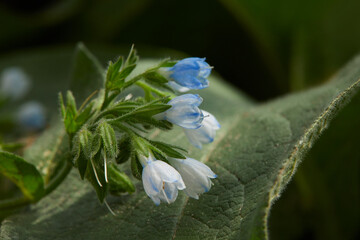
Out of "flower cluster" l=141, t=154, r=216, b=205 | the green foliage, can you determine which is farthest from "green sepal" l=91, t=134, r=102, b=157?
the green foliage

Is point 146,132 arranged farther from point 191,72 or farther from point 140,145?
point 191,72

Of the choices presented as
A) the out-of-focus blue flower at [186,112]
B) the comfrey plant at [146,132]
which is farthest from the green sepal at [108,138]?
the out-of-focus blue flower at [186,112]

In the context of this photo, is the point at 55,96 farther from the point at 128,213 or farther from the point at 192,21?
the point at 128,213

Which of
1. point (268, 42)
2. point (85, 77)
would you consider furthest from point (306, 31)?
point (85, 77)

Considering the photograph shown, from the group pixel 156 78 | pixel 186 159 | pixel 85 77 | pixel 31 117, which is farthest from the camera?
pixel 31 117

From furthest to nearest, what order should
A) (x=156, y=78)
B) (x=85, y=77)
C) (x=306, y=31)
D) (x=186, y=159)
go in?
(x=306, y=31), (x=85, y=77), (x=156, y=78), (x=186, y=159)

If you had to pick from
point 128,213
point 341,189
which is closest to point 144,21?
point 341,189

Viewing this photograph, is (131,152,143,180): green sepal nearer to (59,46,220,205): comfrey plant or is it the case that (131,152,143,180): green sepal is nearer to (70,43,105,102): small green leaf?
(59,46,220,205): comfrey plant
